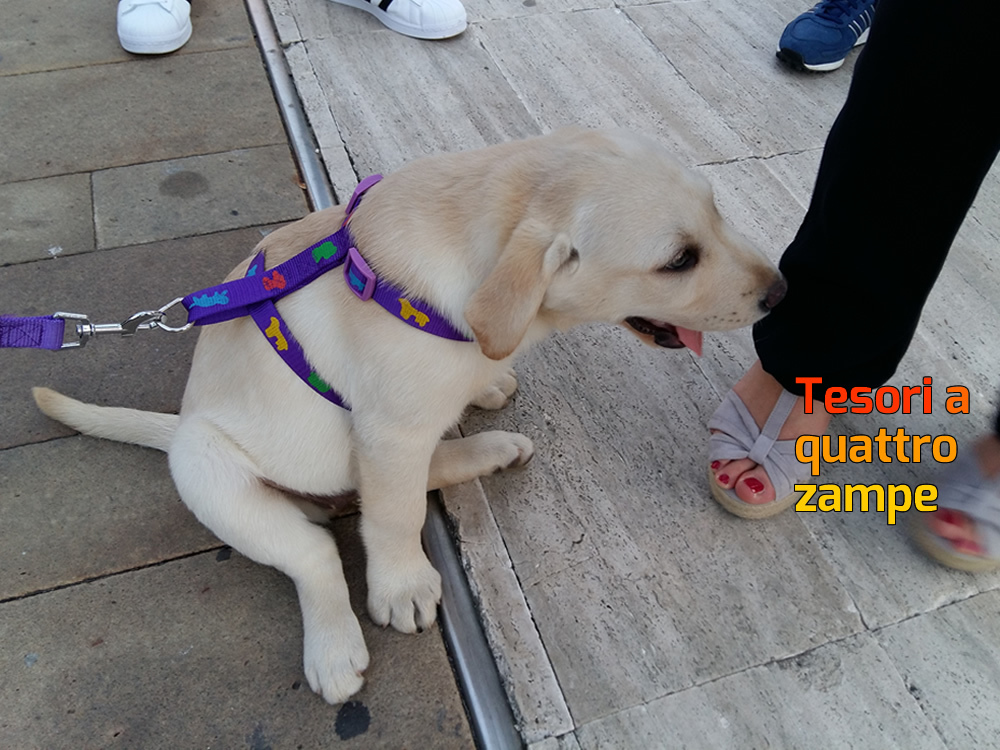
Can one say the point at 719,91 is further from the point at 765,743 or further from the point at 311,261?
the point at 765,743

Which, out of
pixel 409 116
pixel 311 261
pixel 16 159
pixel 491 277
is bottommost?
pixel 16 159

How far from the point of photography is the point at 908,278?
1.88 m

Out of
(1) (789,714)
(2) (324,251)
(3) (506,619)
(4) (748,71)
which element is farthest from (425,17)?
(1) (789,714)

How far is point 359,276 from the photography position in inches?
66.7

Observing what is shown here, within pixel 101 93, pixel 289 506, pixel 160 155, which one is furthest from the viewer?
pixel 101 93

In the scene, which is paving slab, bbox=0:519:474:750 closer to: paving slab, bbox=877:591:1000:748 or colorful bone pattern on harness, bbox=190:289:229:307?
colorful bone pattern on harness, bbox=190:289:229:307

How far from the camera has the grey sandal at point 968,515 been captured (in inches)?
78.6

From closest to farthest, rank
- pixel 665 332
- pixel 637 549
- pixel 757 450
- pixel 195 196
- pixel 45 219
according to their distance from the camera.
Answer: pixel 665 332
pixel 637 549
pixel 757 450
pixel 45 219
pixel 195 196

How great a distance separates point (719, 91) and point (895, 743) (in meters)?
2.84

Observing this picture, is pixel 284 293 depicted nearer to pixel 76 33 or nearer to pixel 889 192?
pixel 889 192

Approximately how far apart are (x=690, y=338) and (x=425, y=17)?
2.62m

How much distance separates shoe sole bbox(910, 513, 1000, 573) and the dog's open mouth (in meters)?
0.83

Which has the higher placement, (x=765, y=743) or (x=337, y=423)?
(x=337, y=423)

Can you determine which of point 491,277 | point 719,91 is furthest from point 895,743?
point 719,91
